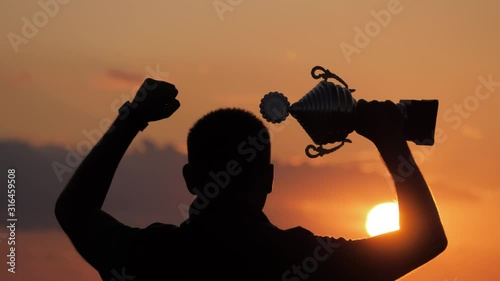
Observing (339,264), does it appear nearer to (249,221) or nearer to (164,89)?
(249,221)

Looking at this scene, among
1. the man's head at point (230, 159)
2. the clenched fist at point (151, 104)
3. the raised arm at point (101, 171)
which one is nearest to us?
the man's head at point (230, 159)

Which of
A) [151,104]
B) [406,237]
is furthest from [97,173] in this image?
[406,237]

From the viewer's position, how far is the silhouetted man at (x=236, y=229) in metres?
3.44

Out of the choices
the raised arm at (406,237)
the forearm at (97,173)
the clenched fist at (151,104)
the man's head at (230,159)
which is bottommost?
the raised arm at (406,237)

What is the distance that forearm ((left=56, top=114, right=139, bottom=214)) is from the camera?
397cm

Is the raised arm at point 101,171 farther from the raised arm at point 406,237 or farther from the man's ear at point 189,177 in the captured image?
the raised arm at point 406,237

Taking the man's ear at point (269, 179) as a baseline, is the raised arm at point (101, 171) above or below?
above

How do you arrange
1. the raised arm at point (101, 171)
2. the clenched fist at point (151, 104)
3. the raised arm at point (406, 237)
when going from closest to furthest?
the raised arm at point (406, 237) → the raised arm at point (101, 171) → the clenched fist at point (151, 104)

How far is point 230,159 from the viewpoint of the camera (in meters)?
3.63

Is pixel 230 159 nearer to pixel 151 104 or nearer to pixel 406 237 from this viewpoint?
pixel 151 104

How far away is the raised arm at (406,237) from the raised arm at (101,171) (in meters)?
1.19

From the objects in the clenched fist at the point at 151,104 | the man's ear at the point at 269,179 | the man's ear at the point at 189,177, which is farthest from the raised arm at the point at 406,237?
the clenched fist at the point at 151,104

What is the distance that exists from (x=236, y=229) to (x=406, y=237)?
0.76 metres

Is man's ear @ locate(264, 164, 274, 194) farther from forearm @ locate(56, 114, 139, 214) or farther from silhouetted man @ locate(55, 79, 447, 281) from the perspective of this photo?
forearm @ locate(56, 114, 139, 214)
